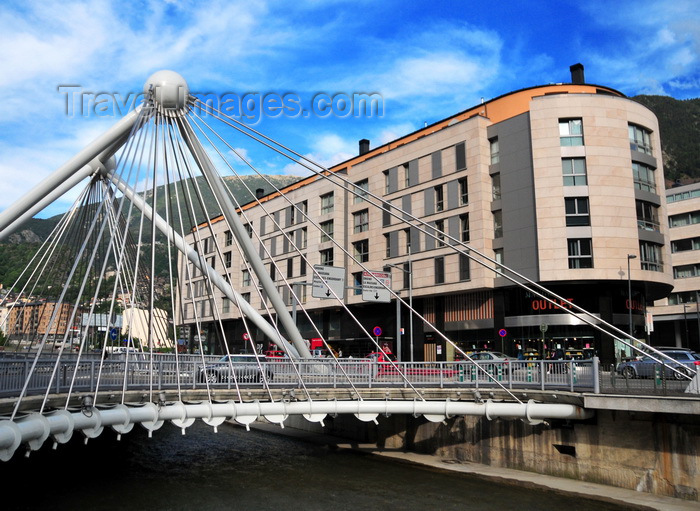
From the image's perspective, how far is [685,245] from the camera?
77500 millimetres

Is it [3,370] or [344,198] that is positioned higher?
[344,198]

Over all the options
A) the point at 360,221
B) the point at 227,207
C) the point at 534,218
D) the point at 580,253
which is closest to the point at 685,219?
the point at 580,253

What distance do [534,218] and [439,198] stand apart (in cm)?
946

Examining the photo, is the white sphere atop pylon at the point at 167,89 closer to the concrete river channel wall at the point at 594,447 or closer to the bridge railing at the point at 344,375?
the bridge railing at the point at 344,375

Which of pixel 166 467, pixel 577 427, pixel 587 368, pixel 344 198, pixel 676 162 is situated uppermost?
pixel 676 162

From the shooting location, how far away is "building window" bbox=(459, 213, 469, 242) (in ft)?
163

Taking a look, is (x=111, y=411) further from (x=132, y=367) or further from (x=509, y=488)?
(x=509, y=488)

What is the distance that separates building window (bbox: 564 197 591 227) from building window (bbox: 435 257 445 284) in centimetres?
1042

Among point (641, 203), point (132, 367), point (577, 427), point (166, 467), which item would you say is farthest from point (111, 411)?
point (641, 203)

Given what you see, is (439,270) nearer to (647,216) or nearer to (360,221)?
(360,221)

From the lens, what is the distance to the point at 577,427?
814 inches

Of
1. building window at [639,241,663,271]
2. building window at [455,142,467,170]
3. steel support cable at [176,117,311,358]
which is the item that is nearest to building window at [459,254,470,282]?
building window at [455,142,467,170]

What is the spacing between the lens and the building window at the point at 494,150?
1930 inches

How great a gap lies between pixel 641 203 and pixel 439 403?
3267 cm
